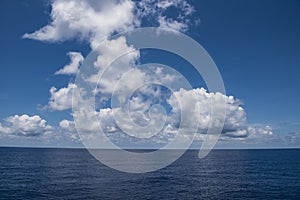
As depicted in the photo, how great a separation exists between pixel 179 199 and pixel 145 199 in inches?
413

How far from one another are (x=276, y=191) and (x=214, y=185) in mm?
22226

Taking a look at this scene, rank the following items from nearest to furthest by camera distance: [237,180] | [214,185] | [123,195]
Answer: [123,195], [214,185], [237,180]

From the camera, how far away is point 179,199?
8450 centimetres

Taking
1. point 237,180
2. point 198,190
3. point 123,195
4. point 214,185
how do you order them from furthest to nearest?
1. point 237,180
2. point 214,185
3. point 198,190
4. point 123,195

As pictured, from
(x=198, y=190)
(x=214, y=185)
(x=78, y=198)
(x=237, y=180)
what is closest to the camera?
(x=78, y=198)

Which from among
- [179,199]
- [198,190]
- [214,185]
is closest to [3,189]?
[179,199]

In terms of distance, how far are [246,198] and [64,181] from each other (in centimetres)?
6927

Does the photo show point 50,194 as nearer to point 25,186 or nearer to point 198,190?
point 25,186

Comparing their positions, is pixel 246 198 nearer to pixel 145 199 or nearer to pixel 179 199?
pixel 179 199

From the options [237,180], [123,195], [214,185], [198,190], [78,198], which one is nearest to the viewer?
[78,198]

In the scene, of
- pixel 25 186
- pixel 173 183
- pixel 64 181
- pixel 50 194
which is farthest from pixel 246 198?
pixel 25 186

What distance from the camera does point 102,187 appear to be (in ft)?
325

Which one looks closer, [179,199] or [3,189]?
[179,199]

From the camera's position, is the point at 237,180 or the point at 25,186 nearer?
the point at 25,186
